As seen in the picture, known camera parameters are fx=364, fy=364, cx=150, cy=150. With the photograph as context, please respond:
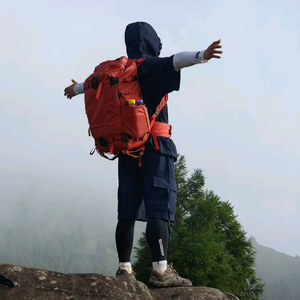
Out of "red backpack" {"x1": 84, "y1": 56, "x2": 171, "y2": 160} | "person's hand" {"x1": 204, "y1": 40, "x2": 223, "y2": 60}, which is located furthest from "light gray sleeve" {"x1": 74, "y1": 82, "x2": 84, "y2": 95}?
"person's hand" {"x1": 204, "y1": 40, "x2": 223, "y2": 60}

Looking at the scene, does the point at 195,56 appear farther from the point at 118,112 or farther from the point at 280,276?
the point at 280,276

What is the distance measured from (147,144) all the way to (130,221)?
1.04 m

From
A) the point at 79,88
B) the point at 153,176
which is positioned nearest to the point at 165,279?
the point at 153,176

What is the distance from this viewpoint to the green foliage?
8.70 m

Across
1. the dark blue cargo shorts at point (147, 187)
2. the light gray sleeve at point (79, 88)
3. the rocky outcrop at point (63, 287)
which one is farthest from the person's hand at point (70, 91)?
the rocky outcrop at point (63, 287)

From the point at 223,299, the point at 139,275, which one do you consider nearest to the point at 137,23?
the point at 223,299

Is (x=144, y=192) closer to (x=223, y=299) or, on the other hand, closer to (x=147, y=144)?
(x=147, y=144)

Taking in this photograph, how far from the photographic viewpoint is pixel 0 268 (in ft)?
11.4

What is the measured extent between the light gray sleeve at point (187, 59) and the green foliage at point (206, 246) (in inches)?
222

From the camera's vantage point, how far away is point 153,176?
4.46 metres

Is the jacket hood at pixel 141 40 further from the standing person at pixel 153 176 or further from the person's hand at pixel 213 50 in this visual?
the person's hand at pixel 213 50

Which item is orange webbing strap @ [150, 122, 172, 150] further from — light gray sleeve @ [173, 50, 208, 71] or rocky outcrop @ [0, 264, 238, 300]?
rocky outcrop @ [0, 264, 238, 300]

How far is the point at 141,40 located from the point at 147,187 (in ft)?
6.62

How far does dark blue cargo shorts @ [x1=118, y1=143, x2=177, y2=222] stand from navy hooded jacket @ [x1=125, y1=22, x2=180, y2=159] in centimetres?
18
